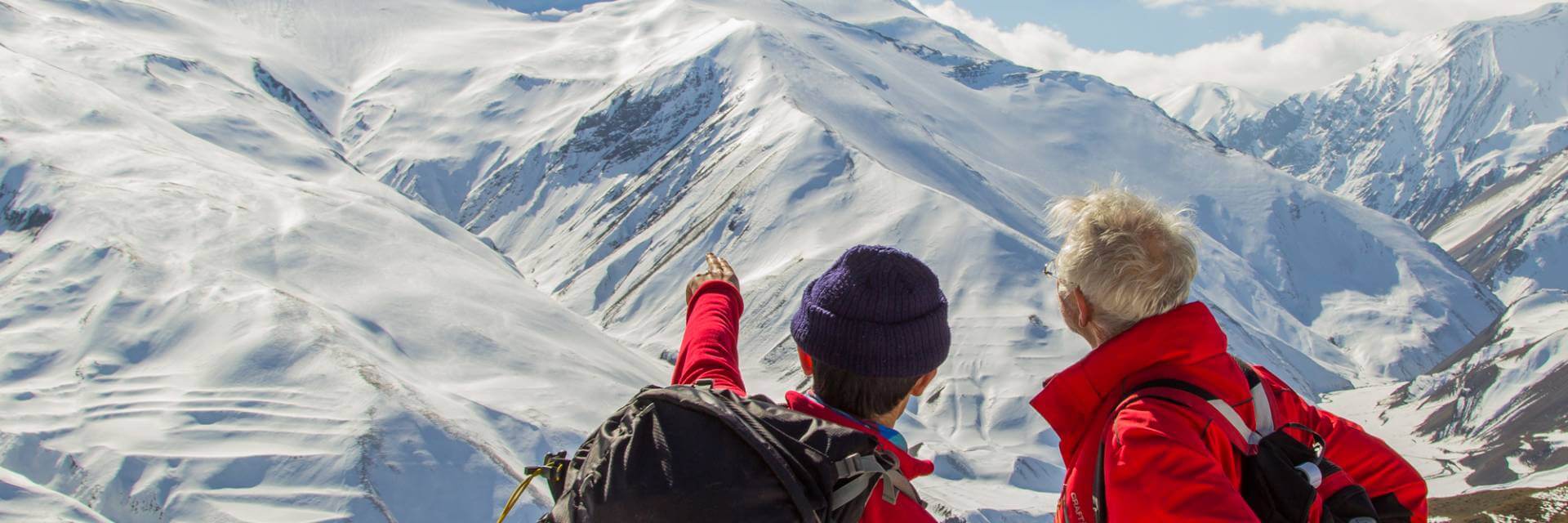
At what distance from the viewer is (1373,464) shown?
464 cm

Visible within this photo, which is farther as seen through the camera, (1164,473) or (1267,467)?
(1267,467)

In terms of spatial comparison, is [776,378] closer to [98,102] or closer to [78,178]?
[78,178]

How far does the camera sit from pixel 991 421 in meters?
97.3

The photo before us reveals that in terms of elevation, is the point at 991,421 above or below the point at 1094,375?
below

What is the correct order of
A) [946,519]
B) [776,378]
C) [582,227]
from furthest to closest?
[582,227], [776,378], [946,519]

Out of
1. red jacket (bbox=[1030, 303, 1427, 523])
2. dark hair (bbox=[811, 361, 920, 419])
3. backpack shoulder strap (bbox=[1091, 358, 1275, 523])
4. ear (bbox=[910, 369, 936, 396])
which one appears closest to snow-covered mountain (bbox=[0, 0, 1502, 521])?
red jacket (bbox=[1030, 303, 1427, 523])

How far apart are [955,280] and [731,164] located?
58137 millimetres

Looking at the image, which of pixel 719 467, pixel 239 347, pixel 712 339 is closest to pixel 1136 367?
pixel 712 339

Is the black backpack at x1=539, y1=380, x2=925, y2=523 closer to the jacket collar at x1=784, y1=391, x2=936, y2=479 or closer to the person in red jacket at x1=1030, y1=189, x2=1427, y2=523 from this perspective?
the jacket collar at x1=784, y1=391, x2=936, y2=479

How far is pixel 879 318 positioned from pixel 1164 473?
1246mm

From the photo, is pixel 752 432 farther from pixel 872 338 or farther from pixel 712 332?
pixel 712 332

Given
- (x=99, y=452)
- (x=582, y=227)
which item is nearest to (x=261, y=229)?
(x=99, y=452)

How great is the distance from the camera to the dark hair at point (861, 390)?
390 centimetres

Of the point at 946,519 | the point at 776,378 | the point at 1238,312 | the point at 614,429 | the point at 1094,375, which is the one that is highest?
the point at 614,429
